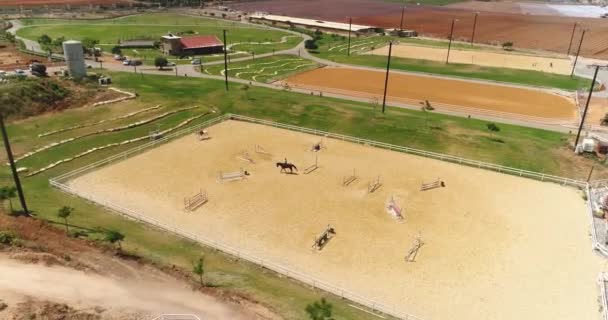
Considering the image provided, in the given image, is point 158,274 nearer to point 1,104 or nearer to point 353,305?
point 353,305

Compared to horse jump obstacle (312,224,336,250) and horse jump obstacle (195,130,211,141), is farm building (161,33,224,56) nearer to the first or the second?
horse jump obstacle (195,130,211,141)

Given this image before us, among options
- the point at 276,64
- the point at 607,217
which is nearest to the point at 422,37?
the point at 276,64

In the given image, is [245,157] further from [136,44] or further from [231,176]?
[136,44]

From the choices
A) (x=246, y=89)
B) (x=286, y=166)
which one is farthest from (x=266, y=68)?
(x=286, y=166)

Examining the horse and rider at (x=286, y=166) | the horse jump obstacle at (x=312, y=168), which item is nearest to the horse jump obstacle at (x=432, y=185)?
the horse jump obstacle at (x=312, y=168)

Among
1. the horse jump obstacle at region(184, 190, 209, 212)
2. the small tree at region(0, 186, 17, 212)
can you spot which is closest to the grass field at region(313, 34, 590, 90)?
the horse jump obstacle at region(184, 190, 209, 212)

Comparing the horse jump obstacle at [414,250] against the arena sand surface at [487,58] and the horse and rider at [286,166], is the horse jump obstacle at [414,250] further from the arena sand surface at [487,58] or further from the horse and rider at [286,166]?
the arena sand surface at [487,58]
